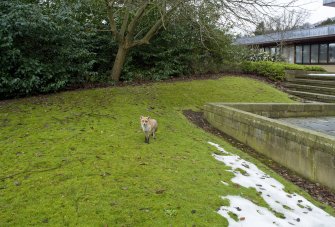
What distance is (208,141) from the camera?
26.1ft

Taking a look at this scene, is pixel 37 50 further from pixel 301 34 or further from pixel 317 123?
pixel 301 34

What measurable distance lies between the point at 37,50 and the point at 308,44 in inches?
1019

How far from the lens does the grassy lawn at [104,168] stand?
13.1 feet

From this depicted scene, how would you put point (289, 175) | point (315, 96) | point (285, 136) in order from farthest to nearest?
1. point (315, 96)
2. point (285, 136)
3. point (289, 175)

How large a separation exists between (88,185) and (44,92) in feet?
27.2

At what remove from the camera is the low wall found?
558cm

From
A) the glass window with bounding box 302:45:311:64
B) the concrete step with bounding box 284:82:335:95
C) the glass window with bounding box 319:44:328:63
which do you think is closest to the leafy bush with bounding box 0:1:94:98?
the concrete step with bounding box 284:82:335:95

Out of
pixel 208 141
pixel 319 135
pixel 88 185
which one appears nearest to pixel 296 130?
pixel 319 135

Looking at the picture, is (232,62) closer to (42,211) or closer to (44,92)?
(44,92)

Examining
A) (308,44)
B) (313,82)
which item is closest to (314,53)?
(308,44)

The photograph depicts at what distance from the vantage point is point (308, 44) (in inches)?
1163

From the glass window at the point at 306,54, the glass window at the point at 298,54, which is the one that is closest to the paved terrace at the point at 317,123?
the glass window at the point at 306,54

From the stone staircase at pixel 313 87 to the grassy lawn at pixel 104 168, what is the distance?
305 inches

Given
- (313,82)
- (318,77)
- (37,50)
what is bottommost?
(313,82)
